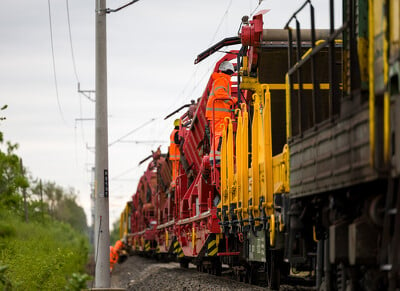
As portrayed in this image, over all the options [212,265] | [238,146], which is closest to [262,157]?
[238,146]

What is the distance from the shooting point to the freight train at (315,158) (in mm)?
6109

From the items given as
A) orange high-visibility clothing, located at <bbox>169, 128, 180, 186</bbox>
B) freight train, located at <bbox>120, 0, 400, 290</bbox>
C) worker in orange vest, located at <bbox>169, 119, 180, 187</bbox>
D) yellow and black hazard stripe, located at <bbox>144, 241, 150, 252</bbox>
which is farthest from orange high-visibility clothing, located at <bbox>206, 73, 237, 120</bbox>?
yellow and black hazard stripe, located at <bbox>144, 241, 150, 252</bbox>

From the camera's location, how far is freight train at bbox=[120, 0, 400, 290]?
20.0 ft

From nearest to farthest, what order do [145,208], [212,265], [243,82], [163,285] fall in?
[243,82], [163,285], [212,265], [145,208]

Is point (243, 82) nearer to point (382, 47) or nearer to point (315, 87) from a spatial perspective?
point (315, 87)

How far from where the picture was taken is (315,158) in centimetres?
763

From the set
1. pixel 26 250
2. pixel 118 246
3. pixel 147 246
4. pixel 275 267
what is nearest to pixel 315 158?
pixel 275 267

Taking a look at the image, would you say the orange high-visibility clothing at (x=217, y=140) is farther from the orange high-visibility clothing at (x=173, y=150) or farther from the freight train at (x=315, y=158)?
the orange high-visibility clothing at (x=173, y=150)

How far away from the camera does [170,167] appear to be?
2714 centimetres

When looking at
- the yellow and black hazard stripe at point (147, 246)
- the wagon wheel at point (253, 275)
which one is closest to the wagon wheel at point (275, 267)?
the wagon wheel at point (253, 275)

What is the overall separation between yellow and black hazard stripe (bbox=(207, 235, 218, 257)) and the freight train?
23 mm

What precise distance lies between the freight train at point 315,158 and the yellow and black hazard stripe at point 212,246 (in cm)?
2

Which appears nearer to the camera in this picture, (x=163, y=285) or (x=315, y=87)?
(x=315, y=87)

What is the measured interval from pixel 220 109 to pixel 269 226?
5672mm
